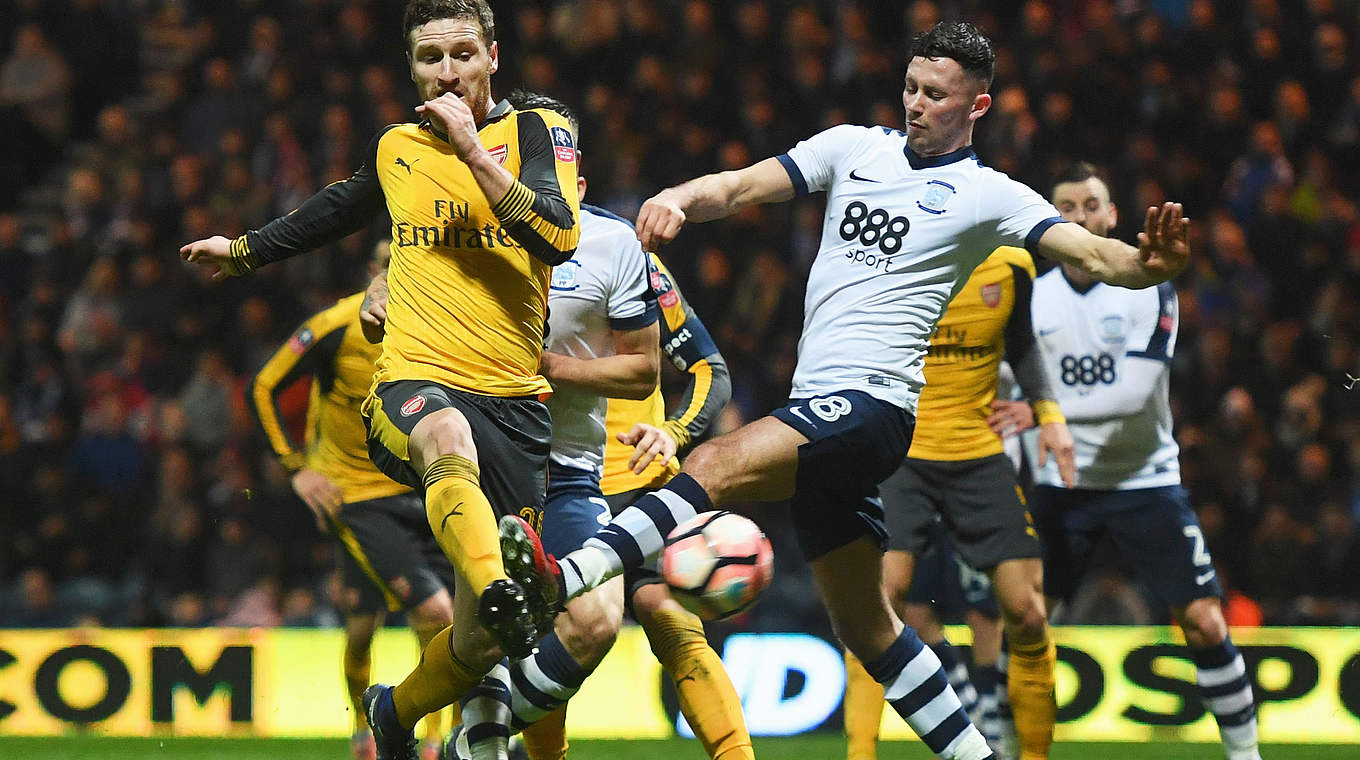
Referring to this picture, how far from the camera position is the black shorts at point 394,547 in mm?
7602

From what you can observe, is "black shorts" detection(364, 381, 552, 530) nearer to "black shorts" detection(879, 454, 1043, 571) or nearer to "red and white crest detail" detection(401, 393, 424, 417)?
"red and white crest detail" detection(401, 393, 424, 417)

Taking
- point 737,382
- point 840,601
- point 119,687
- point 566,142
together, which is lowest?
point 119,687

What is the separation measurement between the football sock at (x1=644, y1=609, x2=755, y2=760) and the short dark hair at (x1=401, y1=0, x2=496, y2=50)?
2.02 meters

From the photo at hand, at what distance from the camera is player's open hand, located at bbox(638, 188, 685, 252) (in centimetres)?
482

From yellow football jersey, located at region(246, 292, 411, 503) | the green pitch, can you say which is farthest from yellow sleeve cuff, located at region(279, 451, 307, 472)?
the green pitch

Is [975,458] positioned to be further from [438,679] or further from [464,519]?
[464,519]

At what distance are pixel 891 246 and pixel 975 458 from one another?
7.12 feet

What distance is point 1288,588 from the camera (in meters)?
10.2

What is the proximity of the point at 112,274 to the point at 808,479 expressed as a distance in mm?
9269

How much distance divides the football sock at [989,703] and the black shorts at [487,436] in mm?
3247

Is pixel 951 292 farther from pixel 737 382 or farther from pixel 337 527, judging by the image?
pixel 737 382

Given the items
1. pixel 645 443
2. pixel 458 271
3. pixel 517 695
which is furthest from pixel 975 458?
pixel 458 271

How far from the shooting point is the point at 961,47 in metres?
5.45

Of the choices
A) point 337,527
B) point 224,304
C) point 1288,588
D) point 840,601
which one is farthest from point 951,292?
point 224,304
